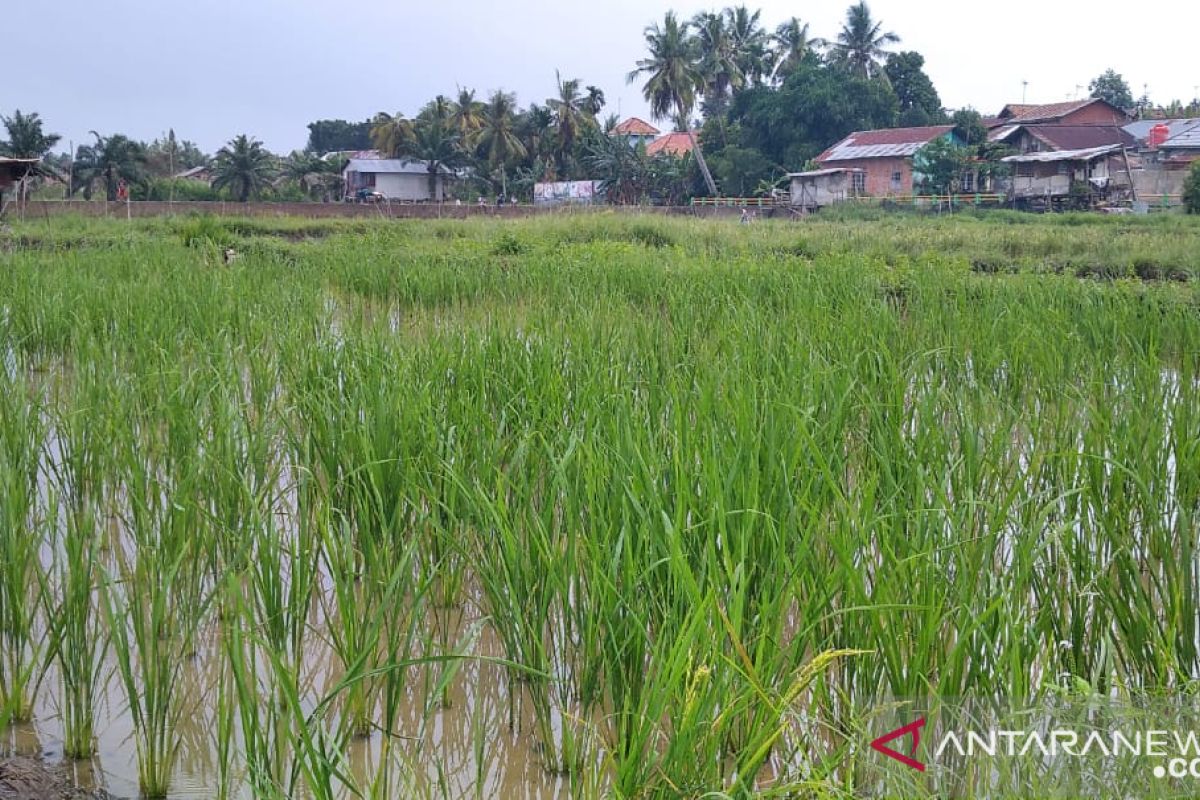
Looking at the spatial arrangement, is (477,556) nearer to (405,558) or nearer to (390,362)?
(405,558)

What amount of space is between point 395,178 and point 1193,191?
28100mm

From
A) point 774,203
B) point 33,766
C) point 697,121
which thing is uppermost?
point 697,121

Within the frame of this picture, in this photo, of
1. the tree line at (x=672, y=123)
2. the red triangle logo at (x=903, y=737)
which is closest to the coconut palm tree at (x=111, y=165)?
the tree line at (x=672, y=123)

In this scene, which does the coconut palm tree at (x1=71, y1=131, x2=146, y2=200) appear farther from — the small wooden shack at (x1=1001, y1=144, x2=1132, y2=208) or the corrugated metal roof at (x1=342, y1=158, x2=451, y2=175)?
the small wooden shack at (x1=1001, y1=144, x2=1132, y2=208)

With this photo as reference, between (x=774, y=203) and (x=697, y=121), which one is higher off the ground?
(x=697, y=121)

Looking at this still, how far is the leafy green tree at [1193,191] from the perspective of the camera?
22.8 meters

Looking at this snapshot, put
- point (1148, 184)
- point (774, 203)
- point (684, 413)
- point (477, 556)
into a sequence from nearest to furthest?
point (477, 556) < point (684, 413) < point (1148, 184) < point (774, 203)

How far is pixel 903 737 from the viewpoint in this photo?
5.87 feet

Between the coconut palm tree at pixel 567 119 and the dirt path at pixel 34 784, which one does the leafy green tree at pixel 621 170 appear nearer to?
the coconut palm tree at pixel 567 119

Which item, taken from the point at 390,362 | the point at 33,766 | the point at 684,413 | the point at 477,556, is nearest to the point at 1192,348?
the point at 684,413

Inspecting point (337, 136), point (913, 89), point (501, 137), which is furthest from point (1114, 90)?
point (337, 136)

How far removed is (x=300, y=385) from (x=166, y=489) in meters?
1.35

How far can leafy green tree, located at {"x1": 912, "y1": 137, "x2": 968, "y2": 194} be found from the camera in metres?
30.9

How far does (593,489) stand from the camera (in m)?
2.33
